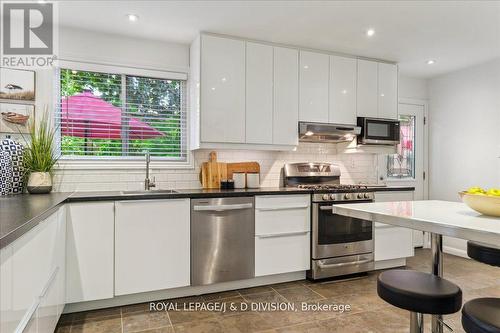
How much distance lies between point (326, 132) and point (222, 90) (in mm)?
1296

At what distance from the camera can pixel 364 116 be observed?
159 inches

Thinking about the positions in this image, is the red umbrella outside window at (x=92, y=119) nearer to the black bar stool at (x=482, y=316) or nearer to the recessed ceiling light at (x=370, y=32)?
the recessed ceiling light at (x=370, y=32)

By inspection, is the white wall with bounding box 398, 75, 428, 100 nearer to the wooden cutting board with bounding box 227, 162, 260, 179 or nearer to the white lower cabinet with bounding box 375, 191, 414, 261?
the white lower cabinet with bounding box 375, 191, 414, 261

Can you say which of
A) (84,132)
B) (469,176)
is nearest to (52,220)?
(84,132)

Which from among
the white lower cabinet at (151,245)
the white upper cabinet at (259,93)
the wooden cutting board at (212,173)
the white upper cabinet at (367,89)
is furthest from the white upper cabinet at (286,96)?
the white lower cabinet at (151,245)

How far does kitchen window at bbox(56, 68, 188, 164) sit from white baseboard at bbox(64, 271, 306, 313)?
4.44 ft

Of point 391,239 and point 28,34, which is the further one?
point 391,239

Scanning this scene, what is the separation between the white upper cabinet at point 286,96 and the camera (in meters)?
3.58

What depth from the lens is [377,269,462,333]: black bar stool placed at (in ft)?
4.52

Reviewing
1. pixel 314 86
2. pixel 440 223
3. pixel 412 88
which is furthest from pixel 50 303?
pixel 412 88

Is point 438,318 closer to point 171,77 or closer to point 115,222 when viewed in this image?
point 115,222

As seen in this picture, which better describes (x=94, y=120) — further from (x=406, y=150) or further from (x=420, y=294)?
(x=406, y=150)

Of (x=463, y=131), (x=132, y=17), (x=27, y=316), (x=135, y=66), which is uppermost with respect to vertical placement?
(x=132, y=17)

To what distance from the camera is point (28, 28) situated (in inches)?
117
